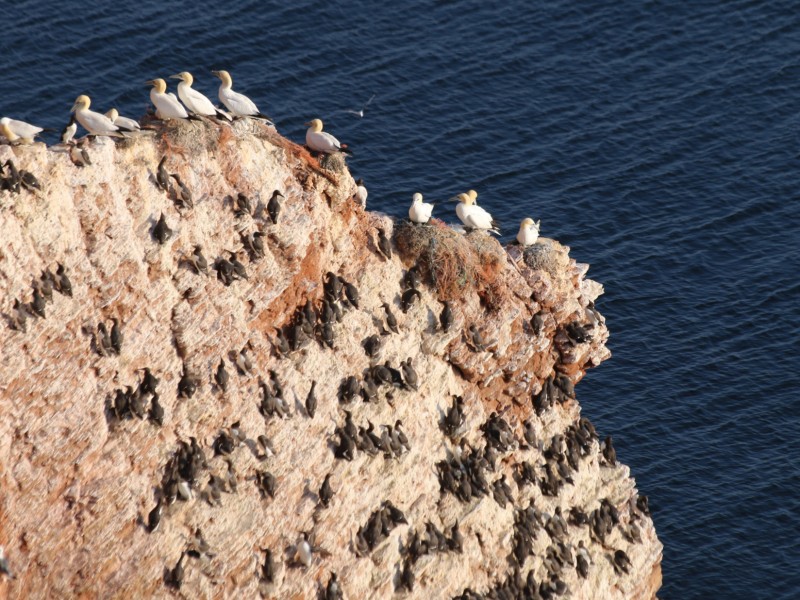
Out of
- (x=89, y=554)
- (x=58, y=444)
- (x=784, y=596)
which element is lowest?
(x=784, y=596)

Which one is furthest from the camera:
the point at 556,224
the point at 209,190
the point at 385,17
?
the point at 385,17

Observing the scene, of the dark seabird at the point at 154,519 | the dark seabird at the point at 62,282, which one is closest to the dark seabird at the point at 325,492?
the dark seabird at the point at 154,519

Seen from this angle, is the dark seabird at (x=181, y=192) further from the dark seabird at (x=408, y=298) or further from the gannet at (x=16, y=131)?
the dark seabird at (x=408, y=298)

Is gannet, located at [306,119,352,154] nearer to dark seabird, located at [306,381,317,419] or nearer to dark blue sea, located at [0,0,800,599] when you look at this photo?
dark seabird, located at [306,381,317,419]

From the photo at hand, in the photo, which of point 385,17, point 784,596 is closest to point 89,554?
point 784,596

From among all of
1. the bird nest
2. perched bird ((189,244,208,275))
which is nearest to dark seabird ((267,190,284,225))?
perched bird ((189,244,208,275))

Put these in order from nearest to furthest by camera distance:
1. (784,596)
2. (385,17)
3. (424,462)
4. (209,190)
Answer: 1. (209,190)
2. (424,462)
3. (784,596)
4. (385,17)

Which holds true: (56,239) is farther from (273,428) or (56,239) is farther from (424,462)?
(424,462)
